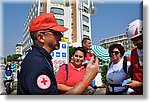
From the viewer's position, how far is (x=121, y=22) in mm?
3908

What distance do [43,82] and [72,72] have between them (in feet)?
1.29

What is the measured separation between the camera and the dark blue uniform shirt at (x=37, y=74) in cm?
370

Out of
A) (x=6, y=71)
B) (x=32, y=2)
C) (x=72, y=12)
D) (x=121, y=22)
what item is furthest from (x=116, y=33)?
(x=6, y=71)

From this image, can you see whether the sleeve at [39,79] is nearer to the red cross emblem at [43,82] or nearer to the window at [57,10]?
the red cross emblem at [43,82]

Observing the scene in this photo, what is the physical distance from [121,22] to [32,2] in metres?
1.15

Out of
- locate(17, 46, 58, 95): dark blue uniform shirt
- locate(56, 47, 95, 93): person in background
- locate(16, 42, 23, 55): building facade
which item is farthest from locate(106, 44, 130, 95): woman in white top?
locate(16, 42, 23, 55): building facade

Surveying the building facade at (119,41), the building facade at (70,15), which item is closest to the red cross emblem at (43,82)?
the building facade at (70,15)

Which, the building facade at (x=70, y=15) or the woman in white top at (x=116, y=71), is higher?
the building facade at (x=70, y=15)

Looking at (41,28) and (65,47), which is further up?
(41,28)

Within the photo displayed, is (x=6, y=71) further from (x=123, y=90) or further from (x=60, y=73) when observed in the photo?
(x=123, y=90)

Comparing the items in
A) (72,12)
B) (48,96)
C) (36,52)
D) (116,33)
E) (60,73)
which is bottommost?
(48,96)

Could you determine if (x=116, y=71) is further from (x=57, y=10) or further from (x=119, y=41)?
(x=57, y=10)

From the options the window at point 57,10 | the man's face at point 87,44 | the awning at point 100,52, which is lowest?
the awning at point 100,52

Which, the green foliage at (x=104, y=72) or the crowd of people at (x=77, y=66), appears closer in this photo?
the crowd of people at (x=77, y=66)
